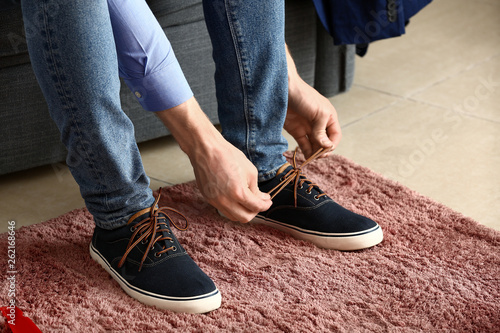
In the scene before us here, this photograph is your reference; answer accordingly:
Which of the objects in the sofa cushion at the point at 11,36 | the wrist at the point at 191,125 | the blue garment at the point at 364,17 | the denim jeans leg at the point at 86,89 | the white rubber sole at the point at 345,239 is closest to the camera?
the denim jeans leg at the point at 86,89

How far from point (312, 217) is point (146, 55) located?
39 centimetres

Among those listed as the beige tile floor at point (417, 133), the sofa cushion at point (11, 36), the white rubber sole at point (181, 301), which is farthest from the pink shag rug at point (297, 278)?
the sofa cushion at point (11, 36)

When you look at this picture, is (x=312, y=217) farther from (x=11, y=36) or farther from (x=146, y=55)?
(x=11, y=36)

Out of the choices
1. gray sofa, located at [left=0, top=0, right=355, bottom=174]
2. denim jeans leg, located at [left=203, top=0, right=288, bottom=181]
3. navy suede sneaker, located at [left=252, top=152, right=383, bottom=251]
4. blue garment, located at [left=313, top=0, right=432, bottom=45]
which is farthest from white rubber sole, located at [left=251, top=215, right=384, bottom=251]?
blue garment, located at [left=313, top=0, right=432, bottom=45]

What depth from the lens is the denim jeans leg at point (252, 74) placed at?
95 cm

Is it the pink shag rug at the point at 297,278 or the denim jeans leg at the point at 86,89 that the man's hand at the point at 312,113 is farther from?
the denim jeans leg at the point at 86,89

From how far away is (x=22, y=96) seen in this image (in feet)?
3.90

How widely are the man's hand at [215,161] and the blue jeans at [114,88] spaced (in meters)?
0.08

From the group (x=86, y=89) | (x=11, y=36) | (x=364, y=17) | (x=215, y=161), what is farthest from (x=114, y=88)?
(x=364, y=17)

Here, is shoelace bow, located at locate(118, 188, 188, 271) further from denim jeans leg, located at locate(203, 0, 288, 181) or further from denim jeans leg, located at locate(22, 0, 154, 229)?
denim jeans leg, located at locate(203, 0, 288, 181)

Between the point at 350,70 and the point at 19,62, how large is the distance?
90 centimetres

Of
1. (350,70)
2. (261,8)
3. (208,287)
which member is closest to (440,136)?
(350,70)

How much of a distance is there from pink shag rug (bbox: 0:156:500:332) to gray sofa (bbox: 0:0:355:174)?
0.21 m

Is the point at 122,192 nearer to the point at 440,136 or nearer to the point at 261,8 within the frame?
the point at 261,8
